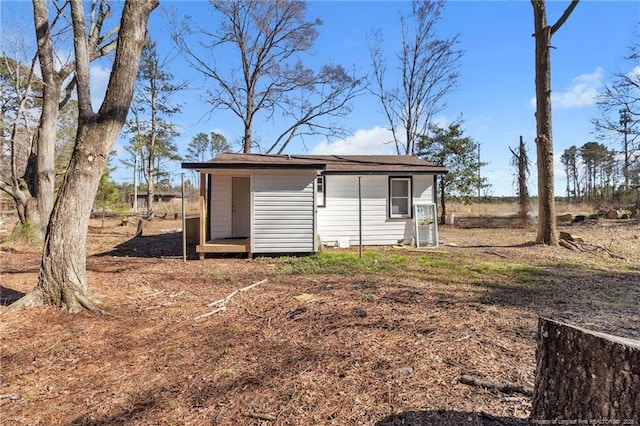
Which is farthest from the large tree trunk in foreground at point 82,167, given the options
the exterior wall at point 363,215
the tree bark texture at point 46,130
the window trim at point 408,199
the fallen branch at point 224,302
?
the window trim at point 408,199

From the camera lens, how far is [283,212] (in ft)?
28.7

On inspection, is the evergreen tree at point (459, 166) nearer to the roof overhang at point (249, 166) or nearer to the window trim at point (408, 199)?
the window trim at point (408, 199)

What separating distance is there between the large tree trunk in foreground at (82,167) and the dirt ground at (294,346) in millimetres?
296

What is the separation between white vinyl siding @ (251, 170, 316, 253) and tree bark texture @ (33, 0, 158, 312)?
441 cm

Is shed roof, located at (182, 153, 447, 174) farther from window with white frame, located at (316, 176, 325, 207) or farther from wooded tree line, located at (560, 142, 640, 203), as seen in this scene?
wooded tree line, located at (560, 142, 640, 203)

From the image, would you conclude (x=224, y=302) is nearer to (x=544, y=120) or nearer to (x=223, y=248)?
(x=223, y=248)

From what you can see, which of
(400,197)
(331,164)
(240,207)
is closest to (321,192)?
(331,164)

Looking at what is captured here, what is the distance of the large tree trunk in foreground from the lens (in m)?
4.08

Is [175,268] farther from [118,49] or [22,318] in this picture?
[118,49]

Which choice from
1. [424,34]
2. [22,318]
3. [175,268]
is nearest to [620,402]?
[22,318]

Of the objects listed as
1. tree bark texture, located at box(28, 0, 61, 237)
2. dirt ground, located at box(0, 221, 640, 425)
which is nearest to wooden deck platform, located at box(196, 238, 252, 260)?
dirt ground, located at box(0, 221, 640, 425)

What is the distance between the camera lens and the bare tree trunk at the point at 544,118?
32.2 ft

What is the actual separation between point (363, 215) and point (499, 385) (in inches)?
341

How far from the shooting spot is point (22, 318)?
3771 millimetres
